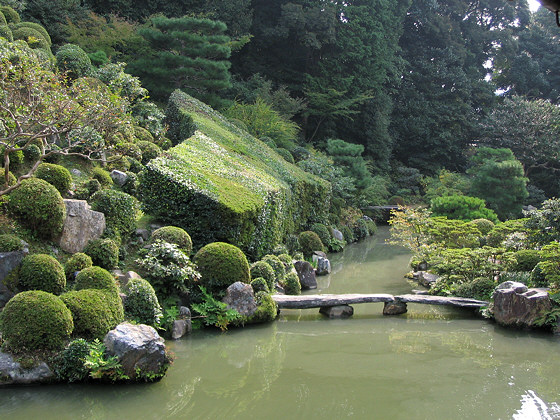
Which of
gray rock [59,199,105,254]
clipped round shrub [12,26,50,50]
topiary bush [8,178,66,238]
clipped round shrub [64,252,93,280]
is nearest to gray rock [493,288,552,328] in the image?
clipped round shrub [64,252,93,280]

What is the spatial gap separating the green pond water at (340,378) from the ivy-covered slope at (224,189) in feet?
7.07

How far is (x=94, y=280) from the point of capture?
22.1 feet

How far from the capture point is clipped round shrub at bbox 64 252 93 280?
23.9 feet

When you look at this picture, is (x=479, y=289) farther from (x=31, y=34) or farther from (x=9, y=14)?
(x=9, y=14)

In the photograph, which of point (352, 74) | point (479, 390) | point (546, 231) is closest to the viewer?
point (479, 390)

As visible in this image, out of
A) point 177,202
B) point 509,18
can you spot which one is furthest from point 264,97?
point 509,18

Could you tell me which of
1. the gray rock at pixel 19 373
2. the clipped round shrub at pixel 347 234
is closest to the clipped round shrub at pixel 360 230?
the clipped round shrub at pixel 347 234

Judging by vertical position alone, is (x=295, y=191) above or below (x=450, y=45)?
below

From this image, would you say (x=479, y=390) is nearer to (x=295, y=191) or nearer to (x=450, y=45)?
Answer: (x=295, y=191)

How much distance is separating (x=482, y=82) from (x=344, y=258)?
24.4m

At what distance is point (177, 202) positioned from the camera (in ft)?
31.5

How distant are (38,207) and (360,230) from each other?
1487 centimetres

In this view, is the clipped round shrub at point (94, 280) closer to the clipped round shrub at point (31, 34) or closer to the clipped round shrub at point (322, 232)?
the clipped round shrub at point (322, 232)

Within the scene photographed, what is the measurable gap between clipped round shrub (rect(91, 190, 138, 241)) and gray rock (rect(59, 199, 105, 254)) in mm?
370
